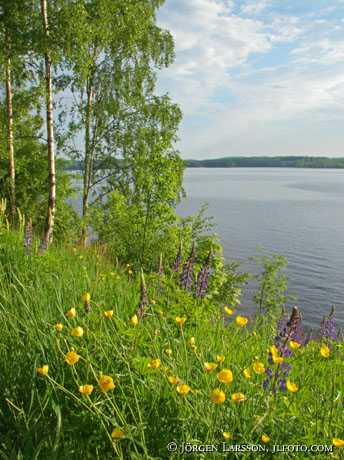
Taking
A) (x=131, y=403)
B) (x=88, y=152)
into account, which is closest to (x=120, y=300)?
(x=131, y=403)

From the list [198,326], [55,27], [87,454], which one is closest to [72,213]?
[55,27]

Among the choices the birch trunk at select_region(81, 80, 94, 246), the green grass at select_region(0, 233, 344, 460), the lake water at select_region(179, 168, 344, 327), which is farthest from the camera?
the lake water at select_region(179, 168, 344, 327)

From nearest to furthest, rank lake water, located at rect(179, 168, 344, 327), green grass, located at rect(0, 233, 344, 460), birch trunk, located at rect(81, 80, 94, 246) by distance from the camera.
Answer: green grass, located at rect(0, 233, 344, 460)
birch trunk, located at rect(81, 80, 94, 246)
lake water, located at rect(179, 168, 344, 327)

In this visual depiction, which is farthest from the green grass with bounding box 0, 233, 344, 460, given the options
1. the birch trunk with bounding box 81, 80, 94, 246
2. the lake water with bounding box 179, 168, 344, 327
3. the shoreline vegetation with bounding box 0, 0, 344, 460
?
the lake water with bounding box 179, 168, 344, 327

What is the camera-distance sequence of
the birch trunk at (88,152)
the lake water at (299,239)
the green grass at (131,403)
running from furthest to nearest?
the lake water at (299,239)
the birch trunk at (88,152)
the green grass at (131,403)

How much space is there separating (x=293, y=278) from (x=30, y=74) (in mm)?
21217

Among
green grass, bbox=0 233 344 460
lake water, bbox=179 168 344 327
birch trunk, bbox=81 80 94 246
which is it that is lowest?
lake water, bbox=179 168 344 327

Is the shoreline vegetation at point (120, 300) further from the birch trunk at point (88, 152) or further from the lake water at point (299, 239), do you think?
the lake water at point (299, 239)

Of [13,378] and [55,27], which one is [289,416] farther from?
[55,27]

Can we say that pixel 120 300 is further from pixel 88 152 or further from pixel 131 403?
pixel 88 152

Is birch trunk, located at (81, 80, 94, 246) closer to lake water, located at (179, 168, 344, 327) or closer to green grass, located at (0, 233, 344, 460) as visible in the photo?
lake water, located at (179, 168, 344, 327)

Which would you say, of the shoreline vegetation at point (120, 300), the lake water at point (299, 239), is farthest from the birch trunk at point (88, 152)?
the lake water at point (299, 239)

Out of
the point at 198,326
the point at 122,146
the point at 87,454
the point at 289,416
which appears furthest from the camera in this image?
the point at 122,146

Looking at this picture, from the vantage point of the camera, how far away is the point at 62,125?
17.3 meters
